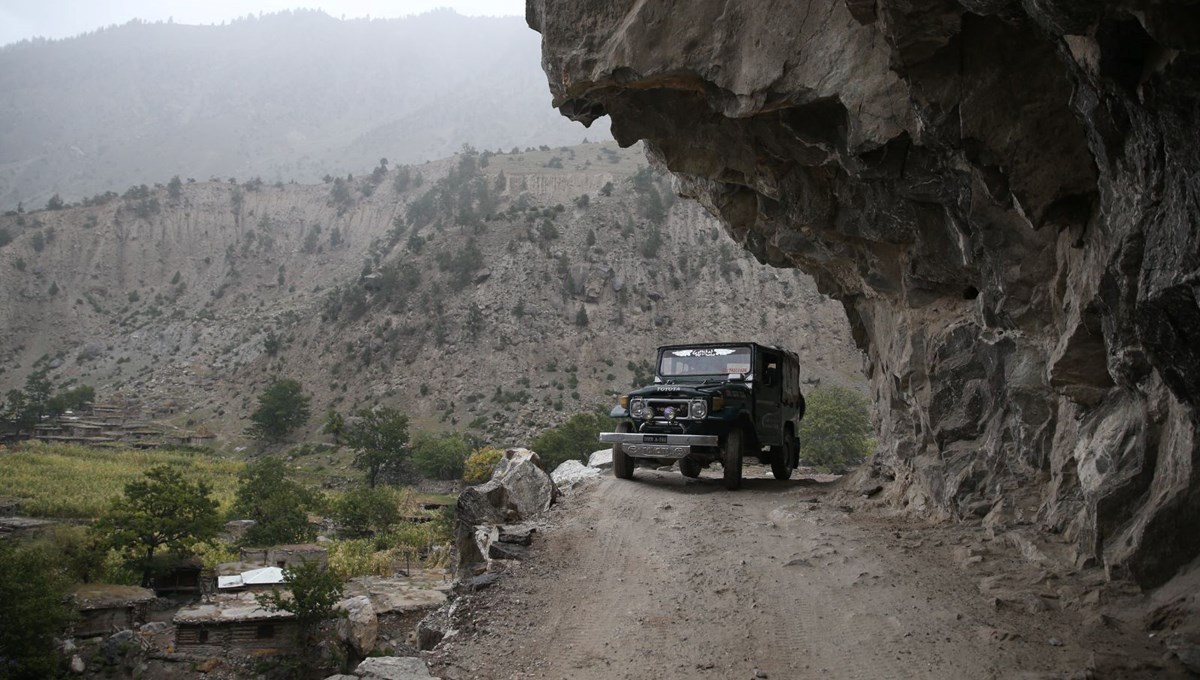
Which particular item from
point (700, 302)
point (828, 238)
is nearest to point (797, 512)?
point (828, 238)

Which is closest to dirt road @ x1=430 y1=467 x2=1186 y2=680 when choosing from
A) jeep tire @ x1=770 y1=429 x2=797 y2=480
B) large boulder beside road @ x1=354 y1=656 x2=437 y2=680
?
large boulder beside road @ x1=354 y1=656 x2=437 y2=680

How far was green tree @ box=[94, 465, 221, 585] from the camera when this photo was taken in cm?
2939

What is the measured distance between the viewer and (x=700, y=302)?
225ft

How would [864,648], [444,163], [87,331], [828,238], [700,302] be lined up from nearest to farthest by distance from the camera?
1. [864,648]
2. [828,238]
3. [700,302]
4. [87,331]
5. [444,163]

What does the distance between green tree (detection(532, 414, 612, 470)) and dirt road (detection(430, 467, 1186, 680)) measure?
31732 millimetres

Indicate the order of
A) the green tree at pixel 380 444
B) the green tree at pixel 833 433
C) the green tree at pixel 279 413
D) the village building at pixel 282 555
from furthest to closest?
the green tree at pixel 279 413 → the green tree at pixel 380 444 → the green tree at pixel 833 433 → the village building at pixel 282 555

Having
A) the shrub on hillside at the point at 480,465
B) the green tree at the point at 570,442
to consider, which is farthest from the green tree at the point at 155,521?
the green tree at the point at 570,442

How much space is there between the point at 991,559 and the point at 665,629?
3.46 m

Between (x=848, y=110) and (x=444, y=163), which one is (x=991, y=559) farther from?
(x=444, y=163)

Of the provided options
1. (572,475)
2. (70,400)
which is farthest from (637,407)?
(70,400)

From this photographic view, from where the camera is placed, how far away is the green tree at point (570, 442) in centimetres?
4172

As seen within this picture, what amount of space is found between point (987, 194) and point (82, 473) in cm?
5612

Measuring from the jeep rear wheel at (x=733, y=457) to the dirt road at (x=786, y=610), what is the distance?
2.46 m

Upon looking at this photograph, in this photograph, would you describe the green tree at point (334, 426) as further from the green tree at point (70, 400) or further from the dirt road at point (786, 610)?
the dirt road at point (786, 610)
